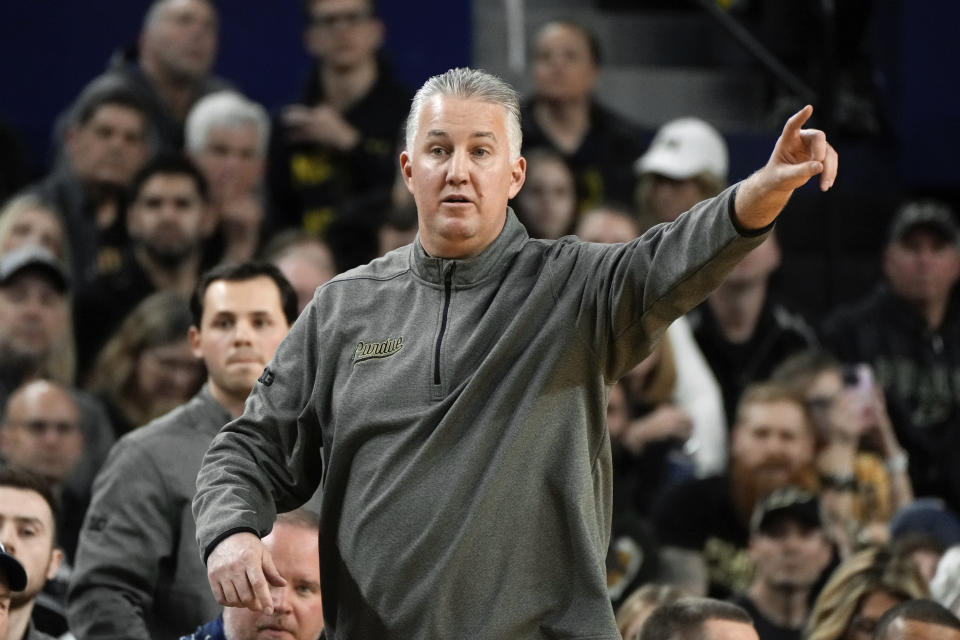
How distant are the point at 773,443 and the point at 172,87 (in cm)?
302

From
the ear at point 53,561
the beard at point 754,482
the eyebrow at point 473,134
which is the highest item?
the eyebrow at point 473,134

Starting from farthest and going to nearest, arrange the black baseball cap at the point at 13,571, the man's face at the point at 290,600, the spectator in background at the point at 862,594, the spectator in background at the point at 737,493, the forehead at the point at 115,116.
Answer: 1. the forehead at the point at 115,116
2. the spectator in background at the point at 737,493
3. the spectator in background at the point at 862,594
4. the black baseball cap at the point at 13,571
5. the man's face at the point at 290,600

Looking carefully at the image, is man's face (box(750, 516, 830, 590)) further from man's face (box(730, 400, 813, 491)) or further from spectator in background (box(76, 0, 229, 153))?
spectator in background (box(76, 0, 229, 153))

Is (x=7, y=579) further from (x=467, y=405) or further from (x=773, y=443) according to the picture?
(x=773, y=443)

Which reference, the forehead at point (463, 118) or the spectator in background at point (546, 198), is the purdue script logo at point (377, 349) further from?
the spectator in background at point (546, 198)

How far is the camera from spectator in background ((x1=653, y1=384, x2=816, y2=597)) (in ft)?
18.9

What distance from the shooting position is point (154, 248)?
6426 millimetres

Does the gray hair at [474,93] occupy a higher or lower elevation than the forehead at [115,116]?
higher

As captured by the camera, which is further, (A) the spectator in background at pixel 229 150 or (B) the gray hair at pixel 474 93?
(A) the spectator in background at pixel 229 150

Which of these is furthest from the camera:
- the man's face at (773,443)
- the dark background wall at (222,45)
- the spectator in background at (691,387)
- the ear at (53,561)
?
the dark background wall at (222,45)

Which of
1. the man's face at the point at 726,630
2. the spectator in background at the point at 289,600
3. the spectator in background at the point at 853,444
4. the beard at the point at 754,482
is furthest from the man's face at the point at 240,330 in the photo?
the spectator in background at the point at 853,444

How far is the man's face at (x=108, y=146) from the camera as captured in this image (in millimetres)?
6691

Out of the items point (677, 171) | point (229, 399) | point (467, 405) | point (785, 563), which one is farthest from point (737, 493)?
point (467, 405)

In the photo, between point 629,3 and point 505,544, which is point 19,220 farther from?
point 505,544
